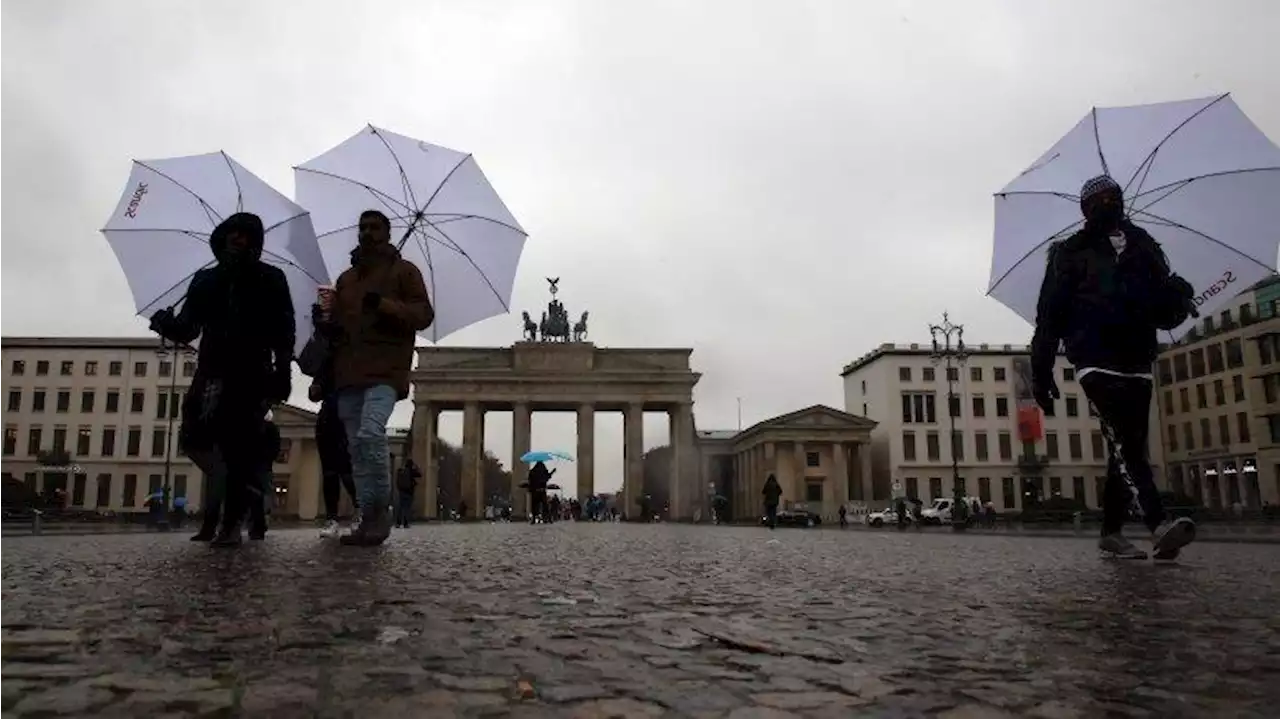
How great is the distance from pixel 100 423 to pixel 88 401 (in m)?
2.14

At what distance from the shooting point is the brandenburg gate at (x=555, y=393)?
66.3m

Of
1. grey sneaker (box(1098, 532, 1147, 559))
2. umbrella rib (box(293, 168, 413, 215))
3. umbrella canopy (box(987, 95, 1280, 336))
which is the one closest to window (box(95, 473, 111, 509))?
umbrella rib (box(293, 168, 413, 215))

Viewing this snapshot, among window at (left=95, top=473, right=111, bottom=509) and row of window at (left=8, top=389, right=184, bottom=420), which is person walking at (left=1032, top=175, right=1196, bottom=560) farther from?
window at (left=95, top=473, right=111, bottom=509)

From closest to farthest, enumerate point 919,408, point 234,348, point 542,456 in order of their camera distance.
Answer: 1. point 234,348
2. point 542,456
3. point 919,408

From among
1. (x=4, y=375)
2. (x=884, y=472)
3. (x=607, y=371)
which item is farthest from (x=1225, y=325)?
(x=4, y=375)

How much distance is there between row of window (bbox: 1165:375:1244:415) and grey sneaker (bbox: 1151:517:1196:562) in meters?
66.8

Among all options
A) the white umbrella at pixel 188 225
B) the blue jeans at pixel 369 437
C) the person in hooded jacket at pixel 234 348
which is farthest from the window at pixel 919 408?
the person in hooded jacket at pixel 234 348

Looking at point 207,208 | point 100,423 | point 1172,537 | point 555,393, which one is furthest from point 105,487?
point 1172,537

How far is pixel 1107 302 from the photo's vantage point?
6.86 meters

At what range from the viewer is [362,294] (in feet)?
25.1

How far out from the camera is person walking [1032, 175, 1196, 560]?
266 inches

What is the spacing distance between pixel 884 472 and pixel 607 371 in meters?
33.4

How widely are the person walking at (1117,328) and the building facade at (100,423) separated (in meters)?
75.6

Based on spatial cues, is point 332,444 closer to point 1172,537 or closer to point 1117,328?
point 1117,328
